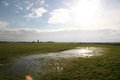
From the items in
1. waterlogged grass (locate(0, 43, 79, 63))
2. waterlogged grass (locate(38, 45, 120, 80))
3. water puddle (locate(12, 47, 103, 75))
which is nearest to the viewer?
waterlogged grass (locate(38, 45, 120, 80))

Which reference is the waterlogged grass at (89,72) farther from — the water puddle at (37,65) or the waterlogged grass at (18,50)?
the waterlogged grass at (18,50)

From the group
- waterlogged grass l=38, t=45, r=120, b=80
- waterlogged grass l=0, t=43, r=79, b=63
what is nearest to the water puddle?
waterlogged grass l=38, t=45, r=120, b=80

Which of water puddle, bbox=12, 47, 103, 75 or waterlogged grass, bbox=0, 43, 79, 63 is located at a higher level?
waterlogged grass, bbox=0, 43, 79, 63

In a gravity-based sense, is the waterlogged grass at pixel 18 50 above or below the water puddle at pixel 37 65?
above

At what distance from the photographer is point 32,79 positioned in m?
13.9

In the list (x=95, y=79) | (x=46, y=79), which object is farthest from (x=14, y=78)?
(x=95, y=79)

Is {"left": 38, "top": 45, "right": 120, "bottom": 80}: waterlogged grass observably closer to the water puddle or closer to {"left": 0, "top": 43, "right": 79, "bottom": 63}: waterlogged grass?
the water puddle

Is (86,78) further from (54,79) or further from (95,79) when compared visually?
(54,79)

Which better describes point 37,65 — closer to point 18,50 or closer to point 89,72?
point 89,72

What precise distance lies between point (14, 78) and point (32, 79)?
7.82 feet

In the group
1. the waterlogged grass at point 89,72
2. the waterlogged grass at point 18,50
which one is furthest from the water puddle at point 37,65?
the waterlogged grass at point 18,50

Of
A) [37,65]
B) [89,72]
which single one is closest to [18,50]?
[37,65]

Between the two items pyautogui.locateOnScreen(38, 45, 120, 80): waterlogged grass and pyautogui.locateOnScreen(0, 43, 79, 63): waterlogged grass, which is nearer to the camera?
pyautogui.locateOnScreen(38, 45, 120, 80): waterlogged grass

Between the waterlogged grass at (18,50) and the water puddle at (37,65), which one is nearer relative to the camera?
the water puddle at (37,65)
